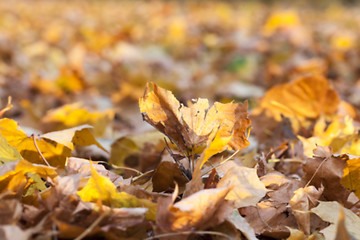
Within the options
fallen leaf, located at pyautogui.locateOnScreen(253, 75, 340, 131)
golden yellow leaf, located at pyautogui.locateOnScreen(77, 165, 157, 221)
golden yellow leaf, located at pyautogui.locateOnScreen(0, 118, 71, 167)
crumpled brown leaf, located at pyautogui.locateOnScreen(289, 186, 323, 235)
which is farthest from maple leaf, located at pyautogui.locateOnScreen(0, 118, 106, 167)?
fallen leaf, located at pyautogui.locateOnScreen(253, 75, 340, 131)

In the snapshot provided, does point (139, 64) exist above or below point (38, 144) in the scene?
below

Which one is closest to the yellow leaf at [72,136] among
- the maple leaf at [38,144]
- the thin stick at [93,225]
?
the maple leaf at [38,144]

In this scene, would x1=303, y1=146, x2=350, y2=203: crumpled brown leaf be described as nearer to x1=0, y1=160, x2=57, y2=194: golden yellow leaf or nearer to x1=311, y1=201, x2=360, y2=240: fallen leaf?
x1=311, y1=201, x2=360, y2=240: fallen leaf

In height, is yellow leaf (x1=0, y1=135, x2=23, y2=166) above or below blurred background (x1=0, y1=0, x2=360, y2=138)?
above

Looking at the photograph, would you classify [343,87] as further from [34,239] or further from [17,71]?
[34,239]

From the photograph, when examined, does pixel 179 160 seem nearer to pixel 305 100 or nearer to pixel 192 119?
pixel 192 119

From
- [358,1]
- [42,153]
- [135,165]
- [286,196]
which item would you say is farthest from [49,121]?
[358,1]

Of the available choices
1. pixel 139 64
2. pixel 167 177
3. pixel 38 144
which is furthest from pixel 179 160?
pixel 139 64
